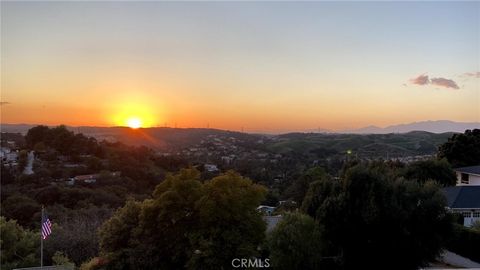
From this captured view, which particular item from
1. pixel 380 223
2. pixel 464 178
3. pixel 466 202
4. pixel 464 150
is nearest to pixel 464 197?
pixel 466 202

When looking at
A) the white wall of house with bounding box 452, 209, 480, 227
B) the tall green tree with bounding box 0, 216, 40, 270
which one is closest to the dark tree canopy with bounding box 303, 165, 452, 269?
the white wall of house with bounding box 452, 209, 480, 227

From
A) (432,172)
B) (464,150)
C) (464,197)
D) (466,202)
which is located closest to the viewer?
(466,202)

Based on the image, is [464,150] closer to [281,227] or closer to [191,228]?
[281,227]

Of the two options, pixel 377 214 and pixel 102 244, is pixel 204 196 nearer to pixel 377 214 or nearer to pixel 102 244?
pixel 102 244

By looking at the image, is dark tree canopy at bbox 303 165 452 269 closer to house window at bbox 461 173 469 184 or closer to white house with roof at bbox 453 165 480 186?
white house with roof at bbox 453 165 480 186

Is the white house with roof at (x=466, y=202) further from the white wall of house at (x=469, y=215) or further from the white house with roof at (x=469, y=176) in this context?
the white house with roof at (x=469, y=176)

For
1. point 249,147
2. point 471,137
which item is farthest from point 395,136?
point 471,137

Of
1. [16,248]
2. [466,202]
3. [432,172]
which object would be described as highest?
[432,172]

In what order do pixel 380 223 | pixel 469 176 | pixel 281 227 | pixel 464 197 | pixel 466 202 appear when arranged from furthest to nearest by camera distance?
pixel 469 176 → pixel 464 197 → pixel 466 202 → pixel 380 223 → pixel 281 227
